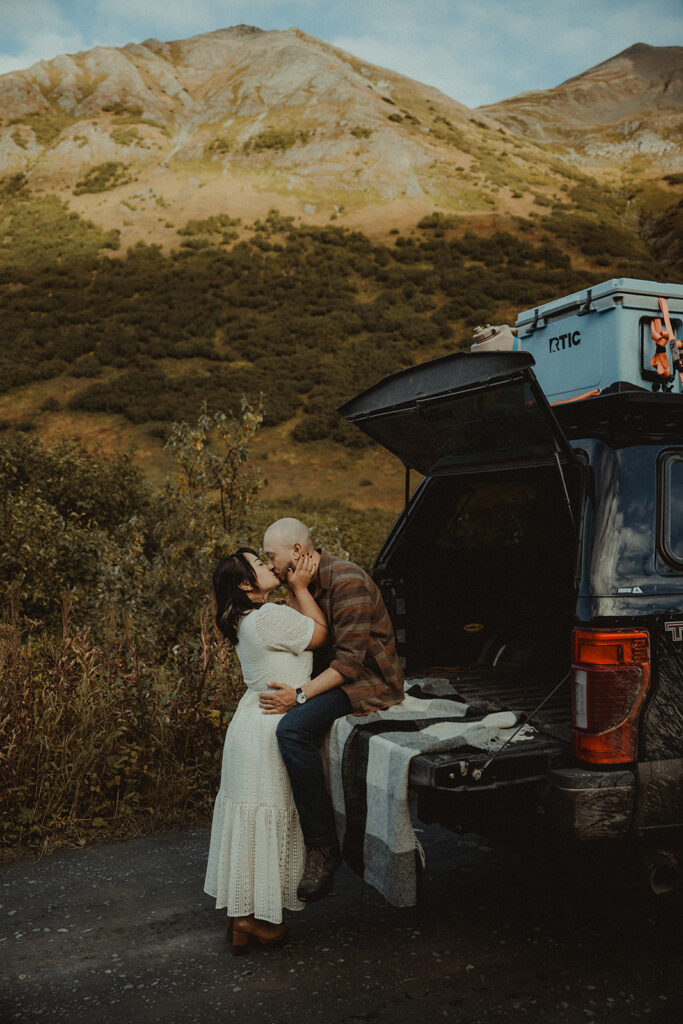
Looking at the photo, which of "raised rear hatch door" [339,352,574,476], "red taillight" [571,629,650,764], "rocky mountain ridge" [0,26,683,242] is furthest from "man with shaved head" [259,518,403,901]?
"rocky mountain ridge" [0,26,683,242]

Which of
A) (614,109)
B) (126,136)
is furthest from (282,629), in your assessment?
(614,109)

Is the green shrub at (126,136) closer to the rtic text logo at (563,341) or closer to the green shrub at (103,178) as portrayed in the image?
the green shrub at (103,178)

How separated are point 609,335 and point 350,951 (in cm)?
312

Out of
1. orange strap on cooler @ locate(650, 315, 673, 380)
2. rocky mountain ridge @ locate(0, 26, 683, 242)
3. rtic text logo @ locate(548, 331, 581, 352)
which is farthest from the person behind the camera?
rocky mountain ridge @ locate(0, 26, 683, 242)

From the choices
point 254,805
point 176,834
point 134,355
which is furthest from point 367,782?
point 134,355

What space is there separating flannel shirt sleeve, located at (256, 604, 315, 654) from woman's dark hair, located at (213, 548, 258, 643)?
102 mm

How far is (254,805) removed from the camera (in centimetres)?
346

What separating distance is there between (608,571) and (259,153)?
54.6 meters

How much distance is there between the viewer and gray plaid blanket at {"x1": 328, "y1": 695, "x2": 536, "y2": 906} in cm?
318

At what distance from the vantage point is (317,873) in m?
3.49

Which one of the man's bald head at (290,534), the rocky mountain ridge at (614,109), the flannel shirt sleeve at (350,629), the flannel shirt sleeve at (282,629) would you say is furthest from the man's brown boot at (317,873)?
the rocky mountain ridge at (614,109)

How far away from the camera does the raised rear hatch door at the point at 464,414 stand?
3352mm

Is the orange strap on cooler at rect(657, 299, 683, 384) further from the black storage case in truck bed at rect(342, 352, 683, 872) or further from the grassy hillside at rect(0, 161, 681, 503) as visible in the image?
the grassy hillside at rect(0, 161, 681, 503)

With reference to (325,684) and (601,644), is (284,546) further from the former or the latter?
(601,644)
